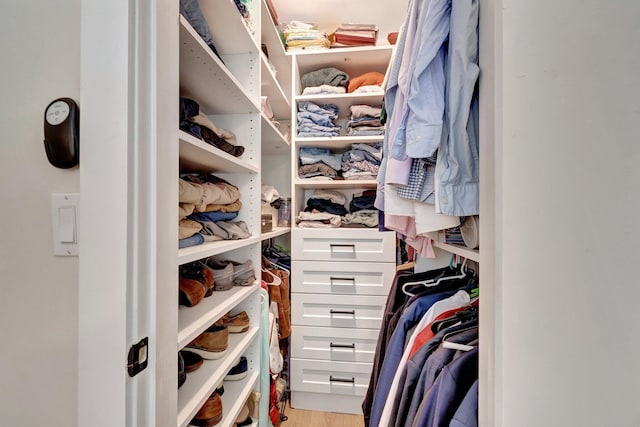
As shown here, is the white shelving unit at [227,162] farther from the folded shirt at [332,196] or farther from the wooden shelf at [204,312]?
the folded shirt at [332,196]

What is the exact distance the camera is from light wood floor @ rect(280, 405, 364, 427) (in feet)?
4.92

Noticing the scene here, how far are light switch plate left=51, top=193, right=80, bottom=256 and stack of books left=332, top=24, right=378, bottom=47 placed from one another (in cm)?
160

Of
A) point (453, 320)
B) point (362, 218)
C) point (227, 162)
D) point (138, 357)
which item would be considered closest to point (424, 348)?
point (453, 320)

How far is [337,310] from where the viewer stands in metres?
1.52

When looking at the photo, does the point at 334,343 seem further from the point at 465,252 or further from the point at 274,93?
the point at 274,93

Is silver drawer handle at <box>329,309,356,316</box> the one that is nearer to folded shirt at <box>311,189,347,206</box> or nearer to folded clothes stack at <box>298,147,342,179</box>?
folded shirt at <box>311,189,347,206</box>

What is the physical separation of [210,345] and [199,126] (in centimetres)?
70

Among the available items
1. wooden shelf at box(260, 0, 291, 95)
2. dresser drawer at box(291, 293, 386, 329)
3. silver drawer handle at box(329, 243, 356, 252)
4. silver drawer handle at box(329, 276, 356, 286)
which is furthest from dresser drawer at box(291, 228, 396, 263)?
wooden shelf at box(260, 0, 291, 95)

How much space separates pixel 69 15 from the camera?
446mm

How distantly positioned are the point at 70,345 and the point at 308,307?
1.19 m

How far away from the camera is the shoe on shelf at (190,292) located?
78 centimetres

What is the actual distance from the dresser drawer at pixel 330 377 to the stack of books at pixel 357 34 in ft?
6.15

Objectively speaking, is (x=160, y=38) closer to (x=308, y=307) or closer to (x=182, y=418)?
(x=182, y=418)

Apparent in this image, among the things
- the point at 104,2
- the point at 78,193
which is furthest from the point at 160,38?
the point at 78,193
